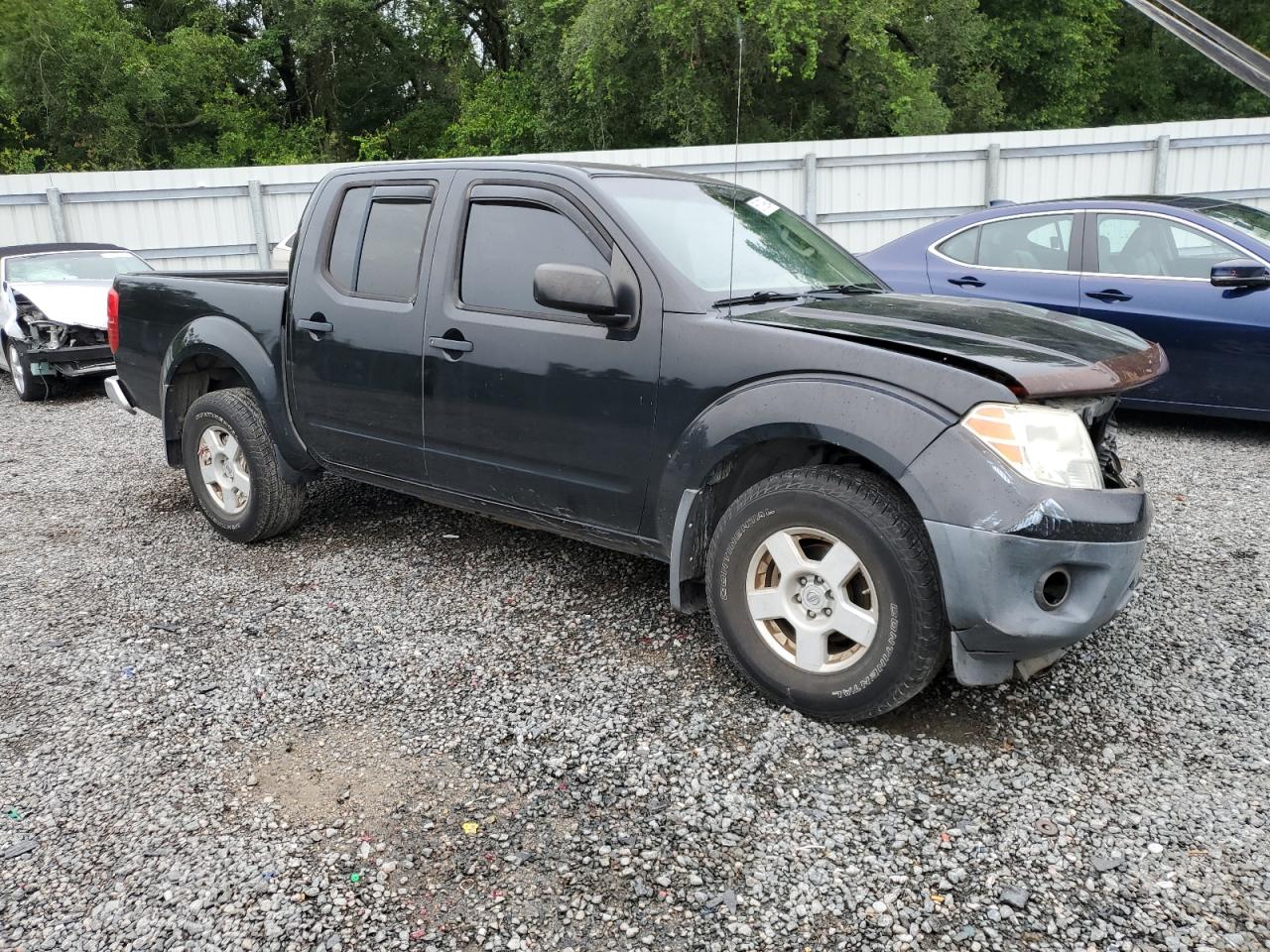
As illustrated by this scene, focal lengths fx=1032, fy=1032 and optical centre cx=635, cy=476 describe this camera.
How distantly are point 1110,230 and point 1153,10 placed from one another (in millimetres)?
4489

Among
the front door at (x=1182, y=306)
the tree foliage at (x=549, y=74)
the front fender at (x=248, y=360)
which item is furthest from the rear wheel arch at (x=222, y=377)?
the tree foliage at (x=549, y=74)

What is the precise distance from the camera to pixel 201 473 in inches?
211

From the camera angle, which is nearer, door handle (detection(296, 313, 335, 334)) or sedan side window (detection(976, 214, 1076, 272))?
door handle (detection(296, 313, 335, 334))

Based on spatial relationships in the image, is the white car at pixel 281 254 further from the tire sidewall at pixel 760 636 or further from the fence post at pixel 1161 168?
the fence post at pixel 1161 168

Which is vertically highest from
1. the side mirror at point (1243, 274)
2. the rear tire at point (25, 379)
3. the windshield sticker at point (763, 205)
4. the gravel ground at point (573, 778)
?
the windshield sticker at point (763, 205)

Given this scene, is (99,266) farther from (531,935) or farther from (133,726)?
(531,935)

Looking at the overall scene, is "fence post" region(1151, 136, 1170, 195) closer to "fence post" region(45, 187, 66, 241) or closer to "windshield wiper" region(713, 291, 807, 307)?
"windshield wiper" region(713, 291, 807, 307)

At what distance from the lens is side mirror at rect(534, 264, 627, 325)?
3.50 metres

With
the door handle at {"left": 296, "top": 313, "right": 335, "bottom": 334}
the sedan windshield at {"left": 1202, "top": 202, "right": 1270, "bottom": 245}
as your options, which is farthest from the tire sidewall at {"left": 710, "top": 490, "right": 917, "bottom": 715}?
the sedan windshield at {"left": 1202, "top": 202, "right": 1270, "bottom": 245}

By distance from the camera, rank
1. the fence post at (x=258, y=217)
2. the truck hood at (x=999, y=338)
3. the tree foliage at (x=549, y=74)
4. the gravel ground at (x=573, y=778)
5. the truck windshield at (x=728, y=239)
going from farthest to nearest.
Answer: the tree foliage at (x=549, y=74), the fence post at (x=258, y=217), the truck windshield at (x=728, y=239), the truck hood at (x=999, y=338), the gravel ground at (x=573, y=778)

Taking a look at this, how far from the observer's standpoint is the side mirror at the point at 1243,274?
20.5 feet

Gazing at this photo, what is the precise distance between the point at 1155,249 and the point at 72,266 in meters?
10.2

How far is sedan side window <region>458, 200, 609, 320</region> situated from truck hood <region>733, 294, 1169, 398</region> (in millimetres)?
773

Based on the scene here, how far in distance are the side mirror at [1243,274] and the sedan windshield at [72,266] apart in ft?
32.7
